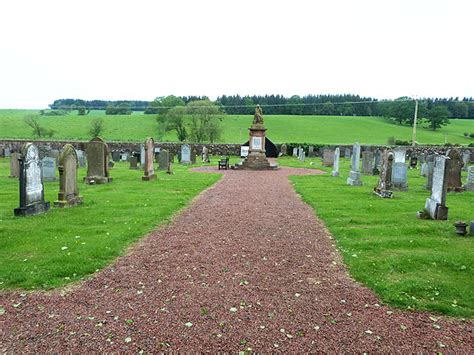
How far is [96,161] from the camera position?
59.2 feet

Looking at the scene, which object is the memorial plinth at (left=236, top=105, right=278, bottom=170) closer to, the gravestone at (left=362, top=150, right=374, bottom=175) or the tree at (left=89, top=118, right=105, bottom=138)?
the gravestone at (left=362, top=150, right=374, bottom=175)

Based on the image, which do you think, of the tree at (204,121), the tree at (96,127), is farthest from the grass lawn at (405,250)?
the tree at (96,127)

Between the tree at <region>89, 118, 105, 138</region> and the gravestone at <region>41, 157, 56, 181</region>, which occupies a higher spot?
the tree at <region>89, 118, 105, 138</region>

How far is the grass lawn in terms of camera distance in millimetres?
5504

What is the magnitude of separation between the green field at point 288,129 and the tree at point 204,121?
8204 millimetres

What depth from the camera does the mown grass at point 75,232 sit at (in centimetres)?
621

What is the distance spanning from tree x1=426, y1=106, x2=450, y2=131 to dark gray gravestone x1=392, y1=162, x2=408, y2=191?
73.8m

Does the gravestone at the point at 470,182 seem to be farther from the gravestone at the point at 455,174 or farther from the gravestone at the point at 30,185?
the gravestone at the point at 30,185

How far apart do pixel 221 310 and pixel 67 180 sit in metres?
8.70

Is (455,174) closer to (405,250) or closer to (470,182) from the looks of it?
(470,182)

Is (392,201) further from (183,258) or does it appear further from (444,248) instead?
(183,258)

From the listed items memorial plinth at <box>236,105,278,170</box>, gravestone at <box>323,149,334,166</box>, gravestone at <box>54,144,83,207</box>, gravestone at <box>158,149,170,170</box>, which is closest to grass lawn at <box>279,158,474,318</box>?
gravestone at <box>54,144,83,207</box>

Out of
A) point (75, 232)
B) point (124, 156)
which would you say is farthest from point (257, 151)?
point (75, 232)

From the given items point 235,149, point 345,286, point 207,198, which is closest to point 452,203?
point 207,198
